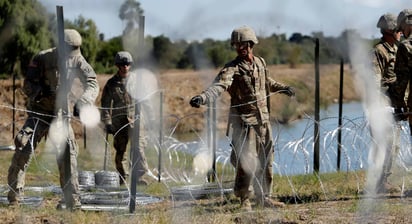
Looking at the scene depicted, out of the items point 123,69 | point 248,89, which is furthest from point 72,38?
point 123,69

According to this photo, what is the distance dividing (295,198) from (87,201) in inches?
74.5

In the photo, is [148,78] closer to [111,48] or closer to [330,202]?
[330,202]

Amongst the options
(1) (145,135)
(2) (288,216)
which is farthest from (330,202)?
(1) (145,135)

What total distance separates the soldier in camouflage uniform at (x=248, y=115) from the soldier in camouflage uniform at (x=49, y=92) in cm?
122

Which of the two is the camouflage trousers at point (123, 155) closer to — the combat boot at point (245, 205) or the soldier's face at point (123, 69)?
the soldier's face at point (123, 69)

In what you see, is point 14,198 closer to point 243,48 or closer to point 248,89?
point 248,89

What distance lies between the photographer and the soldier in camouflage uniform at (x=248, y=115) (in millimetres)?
7957

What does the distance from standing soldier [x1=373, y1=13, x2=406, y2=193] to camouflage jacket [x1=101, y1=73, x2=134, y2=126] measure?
3.60m

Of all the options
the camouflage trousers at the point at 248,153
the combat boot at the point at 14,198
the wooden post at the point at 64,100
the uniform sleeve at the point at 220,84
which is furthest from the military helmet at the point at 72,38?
the camouflage trousers at the point at 248,153

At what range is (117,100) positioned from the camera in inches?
449

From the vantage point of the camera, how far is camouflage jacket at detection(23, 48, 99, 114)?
782 cm

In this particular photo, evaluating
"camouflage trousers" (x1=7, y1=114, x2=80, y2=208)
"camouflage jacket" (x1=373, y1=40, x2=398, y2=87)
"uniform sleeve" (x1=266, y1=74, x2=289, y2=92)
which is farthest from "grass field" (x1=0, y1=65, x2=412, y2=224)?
"camouflage jacket" (x1=373, y1=40, x2=398, y2=87)

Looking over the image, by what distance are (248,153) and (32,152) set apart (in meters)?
1.84

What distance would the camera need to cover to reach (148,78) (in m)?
8.58
